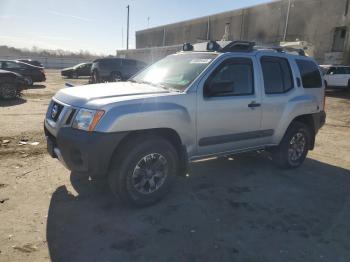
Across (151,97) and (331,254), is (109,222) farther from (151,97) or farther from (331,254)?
(331,254)

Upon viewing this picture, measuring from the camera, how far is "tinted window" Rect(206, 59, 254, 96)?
4.77 m

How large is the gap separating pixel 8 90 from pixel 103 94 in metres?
10.1

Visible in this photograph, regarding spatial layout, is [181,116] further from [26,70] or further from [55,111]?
[26,70]

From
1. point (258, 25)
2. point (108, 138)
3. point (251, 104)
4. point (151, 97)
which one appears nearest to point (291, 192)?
point (251, 104)

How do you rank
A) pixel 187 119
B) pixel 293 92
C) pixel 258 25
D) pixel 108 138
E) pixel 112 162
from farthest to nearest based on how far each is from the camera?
pixel 258 25 < pixel 293 92 < pixel 187 119 < pixel 112 162 < pixel 108 138

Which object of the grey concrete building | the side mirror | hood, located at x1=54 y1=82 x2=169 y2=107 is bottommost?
hood, located at x1=54 y1=82 x2=169 y2=107

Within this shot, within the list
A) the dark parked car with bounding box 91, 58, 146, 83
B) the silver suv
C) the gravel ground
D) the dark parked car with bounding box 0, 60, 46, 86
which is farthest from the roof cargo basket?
the dark parked car with bounding box 0, 60, 46, 86

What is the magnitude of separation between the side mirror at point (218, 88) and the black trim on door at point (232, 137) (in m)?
0.61

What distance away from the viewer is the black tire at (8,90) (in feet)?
41.2

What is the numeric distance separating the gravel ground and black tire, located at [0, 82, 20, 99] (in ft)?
23.8

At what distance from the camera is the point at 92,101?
3.88m

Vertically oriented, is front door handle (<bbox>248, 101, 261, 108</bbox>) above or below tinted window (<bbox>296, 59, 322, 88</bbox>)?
below

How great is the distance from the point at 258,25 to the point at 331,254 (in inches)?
1359

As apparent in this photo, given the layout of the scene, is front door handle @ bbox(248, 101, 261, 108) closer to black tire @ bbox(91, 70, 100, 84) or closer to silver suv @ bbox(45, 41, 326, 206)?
silver suv @ bbox(45, 41, 326, 206)
